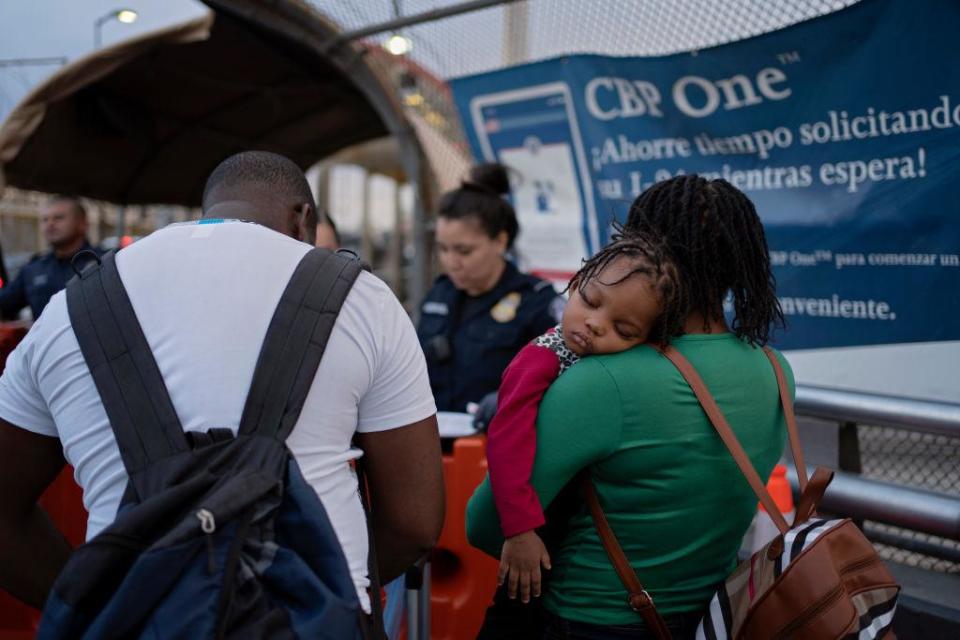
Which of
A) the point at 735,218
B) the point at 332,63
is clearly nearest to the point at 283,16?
the point at 332,63

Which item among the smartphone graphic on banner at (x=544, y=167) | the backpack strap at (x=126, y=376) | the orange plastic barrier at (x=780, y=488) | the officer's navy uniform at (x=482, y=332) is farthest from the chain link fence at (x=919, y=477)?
the backpack strap at (x=126, y=376)

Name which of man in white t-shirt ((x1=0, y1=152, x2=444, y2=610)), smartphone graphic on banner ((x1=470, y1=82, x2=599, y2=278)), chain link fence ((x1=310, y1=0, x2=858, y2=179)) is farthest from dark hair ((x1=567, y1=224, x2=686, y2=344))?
smartphone graphic on banner ((x1=470, y1=82, x2=599, y2=278))

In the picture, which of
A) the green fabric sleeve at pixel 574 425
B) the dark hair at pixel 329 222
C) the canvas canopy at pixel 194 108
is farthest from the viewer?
the canvas canopy at pixel 194 108

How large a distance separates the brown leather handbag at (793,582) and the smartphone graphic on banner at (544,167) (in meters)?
3.20

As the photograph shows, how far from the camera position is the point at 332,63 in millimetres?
5719

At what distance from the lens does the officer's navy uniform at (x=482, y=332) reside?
11.1ft

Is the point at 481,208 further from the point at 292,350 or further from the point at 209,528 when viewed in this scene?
the point at 209,528

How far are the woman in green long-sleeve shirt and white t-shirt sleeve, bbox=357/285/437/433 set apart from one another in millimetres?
287

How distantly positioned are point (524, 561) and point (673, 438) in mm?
424

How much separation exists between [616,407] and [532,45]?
147 inches

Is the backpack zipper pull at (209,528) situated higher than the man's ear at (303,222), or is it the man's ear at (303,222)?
the man's ear at (303,222)

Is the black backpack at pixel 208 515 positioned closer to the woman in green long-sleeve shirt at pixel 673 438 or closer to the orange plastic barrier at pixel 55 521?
the woman in green long-sleeve shirt at pixel 673 438

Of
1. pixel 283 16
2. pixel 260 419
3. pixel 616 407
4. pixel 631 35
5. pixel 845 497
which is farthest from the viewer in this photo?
pixel 283 16

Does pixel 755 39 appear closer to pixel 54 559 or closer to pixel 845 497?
pixel 845 497
